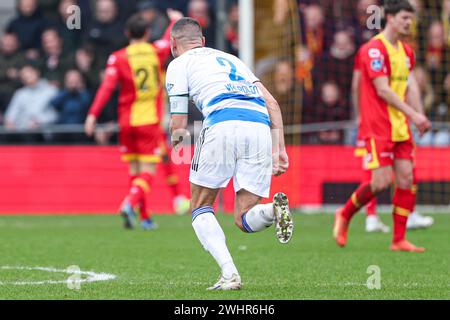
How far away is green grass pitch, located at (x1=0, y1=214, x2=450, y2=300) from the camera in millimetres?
6988

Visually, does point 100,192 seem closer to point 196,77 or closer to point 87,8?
point 87,8

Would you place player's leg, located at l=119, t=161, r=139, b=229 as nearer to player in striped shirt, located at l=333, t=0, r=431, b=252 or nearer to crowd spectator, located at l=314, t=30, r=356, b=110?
player in striped shirt, located at l=333, t=0, r=431, b=252

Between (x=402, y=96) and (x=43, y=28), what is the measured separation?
9.55m

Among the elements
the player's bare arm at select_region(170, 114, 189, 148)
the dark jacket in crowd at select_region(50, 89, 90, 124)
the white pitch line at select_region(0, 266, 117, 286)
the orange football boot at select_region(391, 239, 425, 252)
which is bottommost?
the orange football boot at select_region(391, 239, 425, 252)

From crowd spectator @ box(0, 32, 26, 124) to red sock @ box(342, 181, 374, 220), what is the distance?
8.97 meters

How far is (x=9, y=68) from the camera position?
18328 millimetres

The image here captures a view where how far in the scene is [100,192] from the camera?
1695 cm

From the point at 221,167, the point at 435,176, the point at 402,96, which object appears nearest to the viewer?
the point at 221,167

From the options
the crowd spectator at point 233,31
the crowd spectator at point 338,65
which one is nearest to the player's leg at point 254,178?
the crowd spectator at point 338,65

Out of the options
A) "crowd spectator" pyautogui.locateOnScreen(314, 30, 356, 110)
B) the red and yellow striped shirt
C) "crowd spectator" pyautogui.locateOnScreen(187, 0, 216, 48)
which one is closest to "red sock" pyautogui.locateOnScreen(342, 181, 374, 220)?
the red and yellow striped shirt

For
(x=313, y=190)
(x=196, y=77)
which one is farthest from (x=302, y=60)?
(x=196, y=77)

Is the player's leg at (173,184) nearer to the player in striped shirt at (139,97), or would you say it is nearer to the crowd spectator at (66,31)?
the player in striped shirt at (139,97)

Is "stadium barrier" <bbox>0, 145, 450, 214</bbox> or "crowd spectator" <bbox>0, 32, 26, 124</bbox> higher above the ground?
"crowd spectator" <bbox>0, 32, 26, 124</bbox>

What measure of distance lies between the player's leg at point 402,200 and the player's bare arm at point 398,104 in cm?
45
